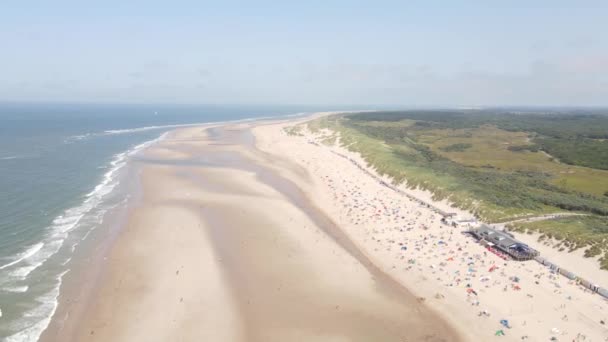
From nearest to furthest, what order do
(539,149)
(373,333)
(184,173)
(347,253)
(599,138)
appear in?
(373,333)
(347,253)
(184,173)
(539,149)
(599,138)

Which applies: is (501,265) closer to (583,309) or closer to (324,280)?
(583,309)

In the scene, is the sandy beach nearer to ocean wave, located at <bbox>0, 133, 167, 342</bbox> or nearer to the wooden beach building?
the wooden beach building

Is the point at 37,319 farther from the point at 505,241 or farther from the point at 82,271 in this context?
the point at 505,241

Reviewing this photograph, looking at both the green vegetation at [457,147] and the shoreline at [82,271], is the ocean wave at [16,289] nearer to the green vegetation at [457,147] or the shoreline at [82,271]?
the shoreline at [82,271]

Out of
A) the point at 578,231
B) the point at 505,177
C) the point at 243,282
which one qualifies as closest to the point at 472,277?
the point at 578,231

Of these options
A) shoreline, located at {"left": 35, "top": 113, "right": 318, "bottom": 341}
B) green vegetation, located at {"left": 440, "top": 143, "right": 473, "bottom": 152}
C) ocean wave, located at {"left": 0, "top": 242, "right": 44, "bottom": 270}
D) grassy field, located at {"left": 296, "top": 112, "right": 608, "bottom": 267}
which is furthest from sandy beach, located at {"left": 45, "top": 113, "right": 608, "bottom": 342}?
green vegetation, located at {"left": 440, "top": 143, "right": 473, "bottom": 152}

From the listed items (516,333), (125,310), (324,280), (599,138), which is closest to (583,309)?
(516,333)
